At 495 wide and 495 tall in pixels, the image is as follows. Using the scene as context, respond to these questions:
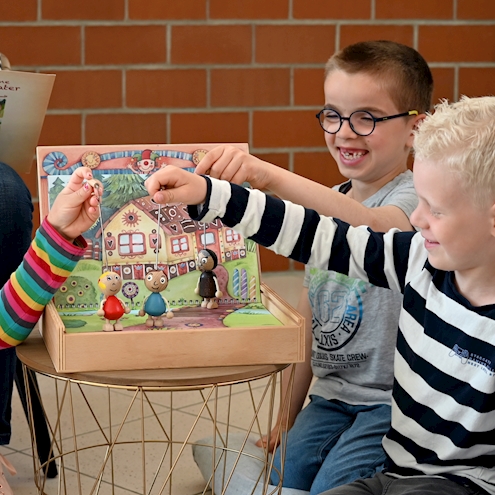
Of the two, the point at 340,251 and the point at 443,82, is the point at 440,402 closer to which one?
the point at 340,251

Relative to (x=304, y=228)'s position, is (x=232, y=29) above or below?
above

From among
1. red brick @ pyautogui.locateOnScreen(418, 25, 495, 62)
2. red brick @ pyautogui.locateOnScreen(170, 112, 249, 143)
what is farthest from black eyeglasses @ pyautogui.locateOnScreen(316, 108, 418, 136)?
red brick @ pyautogui.locateOnScreen(418, 25, 495, 62)

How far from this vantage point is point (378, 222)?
1354 millimetres

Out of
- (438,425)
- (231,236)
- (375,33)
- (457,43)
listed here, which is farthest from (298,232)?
(457,43)

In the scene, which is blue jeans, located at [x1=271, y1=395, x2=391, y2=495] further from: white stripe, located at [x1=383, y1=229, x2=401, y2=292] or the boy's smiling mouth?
the boy's smiling mouth

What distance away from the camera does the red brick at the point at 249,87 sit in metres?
2.89

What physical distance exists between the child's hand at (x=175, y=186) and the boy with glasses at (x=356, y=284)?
22 centimetres

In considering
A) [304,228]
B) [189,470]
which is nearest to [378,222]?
[304,228]

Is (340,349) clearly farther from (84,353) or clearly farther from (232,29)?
(232,29)

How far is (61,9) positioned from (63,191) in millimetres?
1749

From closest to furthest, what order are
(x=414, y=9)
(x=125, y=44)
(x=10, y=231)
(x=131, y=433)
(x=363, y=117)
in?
(x=10, y=231) < (x=363, y=117) < (x=131, y=433) < (x=125, y=44) < (x=414, y=9)

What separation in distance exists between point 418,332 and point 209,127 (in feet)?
6.14

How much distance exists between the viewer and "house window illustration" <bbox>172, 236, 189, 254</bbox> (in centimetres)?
123

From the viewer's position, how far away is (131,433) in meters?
1.81
